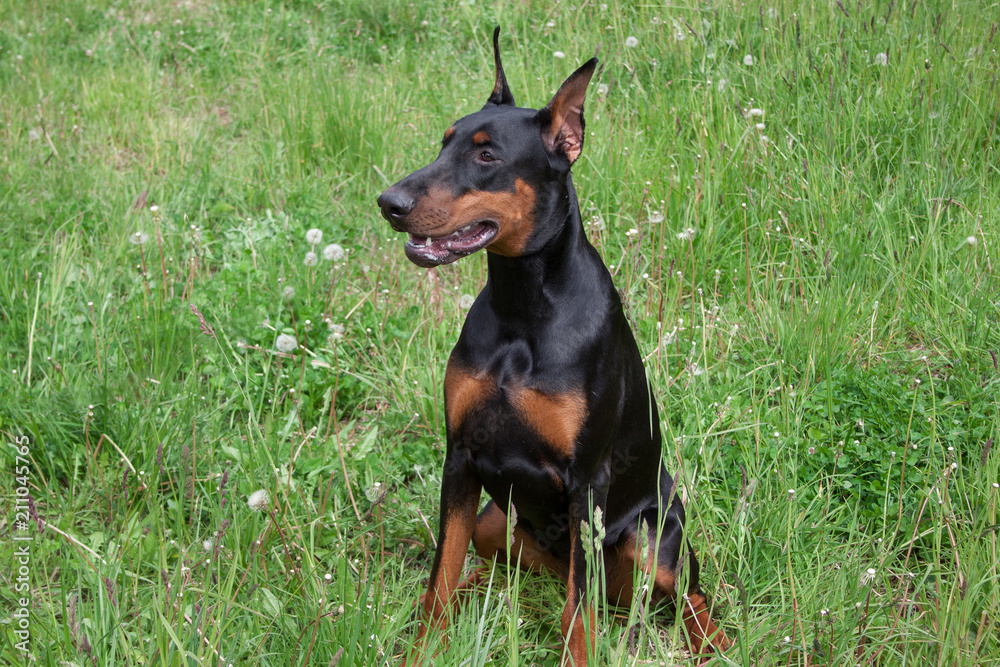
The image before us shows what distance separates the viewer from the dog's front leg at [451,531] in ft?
7.63

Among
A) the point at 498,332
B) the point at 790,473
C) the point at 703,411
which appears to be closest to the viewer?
the point at 498,332

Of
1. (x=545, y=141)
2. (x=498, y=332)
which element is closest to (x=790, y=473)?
(x=498, y=332)

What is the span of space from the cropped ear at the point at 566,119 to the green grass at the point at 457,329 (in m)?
0.91

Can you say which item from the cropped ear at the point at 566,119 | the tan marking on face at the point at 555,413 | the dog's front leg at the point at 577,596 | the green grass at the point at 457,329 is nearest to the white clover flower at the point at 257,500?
the green grass at the point at 457,329

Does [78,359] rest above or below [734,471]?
above

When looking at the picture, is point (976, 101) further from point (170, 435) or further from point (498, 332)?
point (170, 435)

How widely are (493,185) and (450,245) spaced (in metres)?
0.21

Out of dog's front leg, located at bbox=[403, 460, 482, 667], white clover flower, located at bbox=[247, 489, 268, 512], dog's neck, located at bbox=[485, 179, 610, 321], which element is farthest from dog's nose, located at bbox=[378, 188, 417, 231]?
A: white clover flower, located at bbox=[247, 489, 268, 512]

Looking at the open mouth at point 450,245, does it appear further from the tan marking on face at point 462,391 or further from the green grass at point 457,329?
the green grass at point 457,329

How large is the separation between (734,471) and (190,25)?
588cm

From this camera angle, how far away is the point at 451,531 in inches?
92.1

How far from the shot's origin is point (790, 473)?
112 inches

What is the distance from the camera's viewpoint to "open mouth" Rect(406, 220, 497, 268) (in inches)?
83.3

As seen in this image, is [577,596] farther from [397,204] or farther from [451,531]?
[397,204]
